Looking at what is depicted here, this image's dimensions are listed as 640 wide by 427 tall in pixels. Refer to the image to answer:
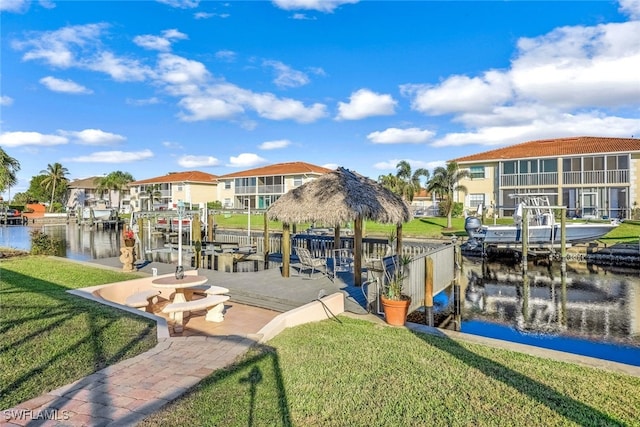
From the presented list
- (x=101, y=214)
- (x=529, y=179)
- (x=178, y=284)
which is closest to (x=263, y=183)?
(x=101, y=214)

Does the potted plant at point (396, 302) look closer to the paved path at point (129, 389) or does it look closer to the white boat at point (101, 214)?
the paved path at point (129, 389)

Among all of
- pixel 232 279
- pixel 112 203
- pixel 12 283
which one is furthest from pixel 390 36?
pixel 112 203

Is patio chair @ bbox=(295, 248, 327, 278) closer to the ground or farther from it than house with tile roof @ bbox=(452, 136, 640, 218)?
closer to the ground

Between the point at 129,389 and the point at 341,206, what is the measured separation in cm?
744

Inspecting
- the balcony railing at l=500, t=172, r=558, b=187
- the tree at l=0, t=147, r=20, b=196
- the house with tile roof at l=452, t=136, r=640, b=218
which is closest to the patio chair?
the tree at l=0, t=147, r=20, b=196

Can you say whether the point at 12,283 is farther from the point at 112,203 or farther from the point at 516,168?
the point at 112,203

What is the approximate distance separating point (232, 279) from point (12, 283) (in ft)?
20.0

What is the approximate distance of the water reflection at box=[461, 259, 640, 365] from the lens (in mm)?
9273

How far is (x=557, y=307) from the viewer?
478 inches

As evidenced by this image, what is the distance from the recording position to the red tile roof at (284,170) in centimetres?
5029

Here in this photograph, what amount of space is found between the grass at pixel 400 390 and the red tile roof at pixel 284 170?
4411cm

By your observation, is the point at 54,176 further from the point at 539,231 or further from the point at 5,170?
the point at 539,231

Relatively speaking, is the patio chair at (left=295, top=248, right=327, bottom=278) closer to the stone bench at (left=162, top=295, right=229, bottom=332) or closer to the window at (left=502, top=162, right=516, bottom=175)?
the stone bench at (left=162, top=295, right=229, bottom=332)

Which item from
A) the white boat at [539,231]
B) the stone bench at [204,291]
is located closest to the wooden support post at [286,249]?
the stone bench at [204,291]
